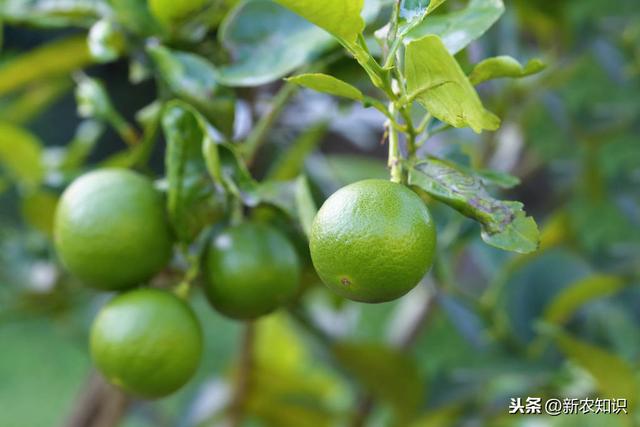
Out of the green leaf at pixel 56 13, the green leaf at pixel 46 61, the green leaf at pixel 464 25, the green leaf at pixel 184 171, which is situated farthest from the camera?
the green leaf at pixel 46 61

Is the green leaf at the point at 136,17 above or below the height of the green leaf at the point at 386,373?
above

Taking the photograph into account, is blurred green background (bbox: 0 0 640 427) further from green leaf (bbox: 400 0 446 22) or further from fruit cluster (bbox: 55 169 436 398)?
green leaf (bbox: 400 0 446 22)

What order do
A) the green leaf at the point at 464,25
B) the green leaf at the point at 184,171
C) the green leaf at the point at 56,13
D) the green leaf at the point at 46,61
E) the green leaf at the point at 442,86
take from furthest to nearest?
the green leaf at the point at 46,61 → the green leaf at the point at 56,13 → the green leaf at the point at 184,171 → the green leaf at the point at 464,25 → the green leaf at the point at 442,86

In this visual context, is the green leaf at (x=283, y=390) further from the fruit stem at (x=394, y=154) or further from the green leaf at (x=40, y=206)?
the fruit stem at (x=394, y=154)

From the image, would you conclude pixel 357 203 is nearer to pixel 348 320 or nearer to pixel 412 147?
pixel 412 147

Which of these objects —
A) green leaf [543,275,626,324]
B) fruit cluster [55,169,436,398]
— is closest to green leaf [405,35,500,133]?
fruit cluster [55,169,436,398]

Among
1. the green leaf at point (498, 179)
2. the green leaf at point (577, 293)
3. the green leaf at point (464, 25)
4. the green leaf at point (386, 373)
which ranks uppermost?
the green leaf at point (464, 25)

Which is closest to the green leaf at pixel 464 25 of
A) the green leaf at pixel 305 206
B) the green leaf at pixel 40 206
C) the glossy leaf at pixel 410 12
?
the glossy leaf at pixel 410 12

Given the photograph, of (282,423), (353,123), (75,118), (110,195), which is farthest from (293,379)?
(110,195)

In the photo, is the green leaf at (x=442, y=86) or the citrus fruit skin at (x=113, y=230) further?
the citrus fruit skin at (x=113, y=230)
